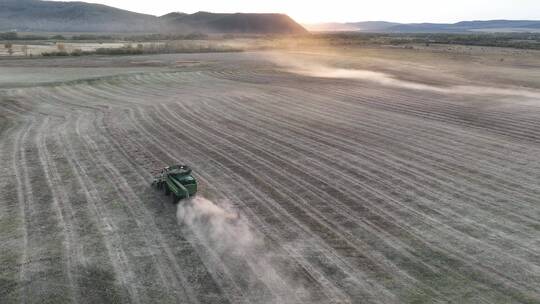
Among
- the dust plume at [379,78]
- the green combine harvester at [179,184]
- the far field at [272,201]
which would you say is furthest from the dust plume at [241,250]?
the dust plume at [379,78]

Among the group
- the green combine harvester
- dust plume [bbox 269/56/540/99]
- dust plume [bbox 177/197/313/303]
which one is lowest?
dust plume [bbox 177/197/313/303]

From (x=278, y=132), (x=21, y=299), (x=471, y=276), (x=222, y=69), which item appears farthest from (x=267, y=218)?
(x=222, y=69)

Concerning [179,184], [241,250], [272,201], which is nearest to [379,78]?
[272,201]

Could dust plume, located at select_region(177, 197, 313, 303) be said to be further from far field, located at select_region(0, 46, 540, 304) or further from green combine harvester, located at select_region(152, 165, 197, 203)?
green combine harvester, located at select_region(152, 165, 197, 203)

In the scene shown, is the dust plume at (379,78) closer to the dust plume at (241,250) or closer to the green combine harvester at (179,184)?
the green combine harvester at (179,184)

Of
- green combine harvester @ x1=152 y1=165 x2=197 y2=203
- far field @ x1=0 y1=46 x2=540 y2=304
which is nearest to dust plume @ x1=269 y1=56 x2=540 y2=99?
far field @ x1=0 y1=46 x2=540 y2=304

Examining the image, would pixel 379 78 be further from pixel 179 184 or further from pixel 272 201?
pixel 179 184

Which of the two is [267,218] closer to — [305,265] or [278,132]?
[305,265]
